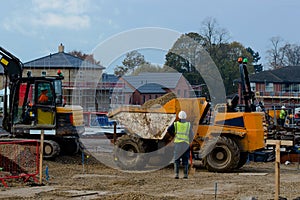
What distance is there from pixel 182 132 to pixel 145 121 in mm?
1910

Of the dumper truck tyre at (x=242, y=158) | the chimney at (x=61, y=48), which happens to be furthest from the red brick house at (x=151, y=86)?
the chimney at (x=61, y=48)

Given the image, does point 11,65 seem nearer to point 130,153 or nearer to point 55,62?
point 130,153

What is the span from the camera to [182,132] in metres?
14.5

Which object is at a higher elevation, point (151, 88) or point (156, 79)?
point (156, 79)

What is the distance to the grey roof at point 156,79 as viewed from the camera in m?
16.7

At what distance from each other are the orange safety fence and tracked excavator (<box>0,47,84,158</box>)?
10.2 ft

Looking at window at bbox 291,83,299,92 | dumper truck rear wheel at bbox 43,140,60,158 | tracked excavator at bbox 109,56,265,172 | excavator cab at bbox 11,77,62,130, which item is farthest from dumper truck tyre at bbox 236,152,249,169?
window at bbox 291,83,299,92

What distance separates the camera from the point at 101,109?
2536 centimetres

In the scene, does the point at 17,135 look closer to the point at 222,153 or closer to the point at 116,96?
the point at 116,96

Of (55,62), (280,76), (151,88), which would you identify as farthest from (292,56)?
(151,88)

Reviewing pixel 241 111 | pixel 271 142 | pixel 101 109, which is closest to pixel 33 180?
pixel 271 142

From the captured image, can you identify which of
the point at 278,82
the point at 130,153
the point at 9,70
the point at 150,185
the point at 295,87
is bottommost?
the point at 150,185

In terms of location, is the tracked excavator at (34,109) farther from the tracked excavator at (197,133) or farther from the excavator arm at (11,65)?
the tracked excavator at (197,133)

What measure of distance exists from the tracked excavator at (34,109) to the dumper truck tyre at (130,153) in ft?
7.13
